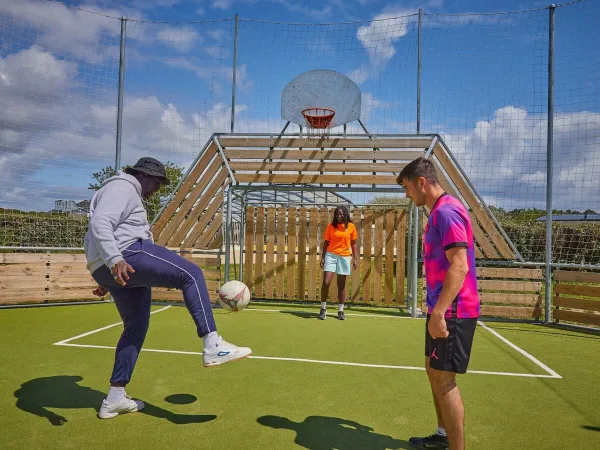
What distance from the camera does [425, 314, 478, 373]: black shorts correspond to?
2693 millimetres

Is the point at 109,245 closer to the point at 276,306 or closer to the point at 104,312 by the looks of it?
the point at 104,312

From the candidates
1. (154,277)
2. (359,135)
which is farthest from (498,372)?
(359,135)

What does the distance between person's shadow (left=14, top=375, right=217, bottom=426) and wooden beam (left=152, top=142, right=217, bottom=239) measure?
18.6 feet

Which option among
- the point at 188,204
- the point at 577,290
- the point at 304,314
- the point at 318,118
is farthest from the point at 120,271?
the point at 318,118

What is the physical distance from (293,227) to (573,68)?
631 centimetres

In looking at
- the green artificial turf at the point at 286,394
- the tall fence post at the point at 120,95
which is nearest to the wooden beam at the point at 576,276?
the green artificial turf at the point at 286,394

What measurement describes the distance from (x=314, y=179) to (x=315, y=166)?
11.0 inches

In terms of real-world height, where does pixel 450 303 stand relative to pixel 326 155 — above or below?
below

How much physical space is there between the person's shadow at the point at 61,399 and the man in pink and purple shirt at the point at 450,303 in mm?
1923

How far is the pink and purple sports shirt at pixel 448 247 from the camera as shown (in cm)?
264

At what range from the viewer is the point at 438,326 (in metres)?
2.65

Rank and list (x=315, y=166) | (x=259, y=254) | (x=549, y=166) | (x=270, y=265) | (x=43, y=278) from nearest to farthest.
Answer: (x=549, y=166) → (x=43, y=278) → (x=315, y=166) → (x=259, y=254) → (x=270, y=265)

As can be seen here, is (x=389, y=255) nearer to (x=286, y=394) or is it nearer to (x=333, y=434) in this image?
(x=286, y=394)

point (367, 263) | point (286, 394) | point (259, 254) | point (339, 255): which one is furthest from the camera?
point (259, 254)
